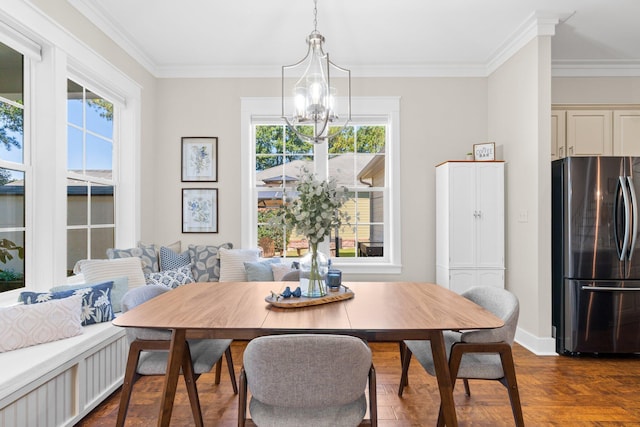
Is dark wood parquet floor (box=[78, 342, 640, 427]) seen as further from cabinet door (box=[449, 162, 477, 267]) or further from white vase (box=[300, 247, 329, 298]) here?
cabinet door (box=[449, 162, 477, 267])

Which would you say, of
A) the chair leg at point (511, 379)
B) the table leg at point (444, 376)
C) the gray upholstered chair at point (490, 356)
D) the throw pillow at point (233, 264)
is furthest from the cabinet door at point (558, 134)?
the throw pillow at point (233, 264)

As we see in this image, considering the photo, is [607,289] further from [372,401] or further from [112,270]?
[112,270]

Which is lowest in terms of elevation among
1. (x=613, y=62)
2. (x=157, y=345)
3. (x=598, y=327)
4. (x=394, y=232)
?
(x=598, y=327)

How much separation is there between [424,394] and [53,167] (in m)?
2.95

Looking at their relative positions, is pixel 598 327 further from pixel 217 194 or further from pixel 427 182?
pixel 217 194

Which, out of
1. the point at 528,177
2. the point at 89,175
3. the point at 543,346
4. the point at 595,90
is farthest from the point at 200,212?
the point at 595,90

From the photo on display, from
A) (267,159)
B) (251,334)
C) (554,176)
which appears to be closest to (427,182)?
(554,176)

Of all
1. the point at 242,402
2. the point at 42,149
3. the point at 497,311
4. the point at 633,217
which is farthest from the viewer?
the point at 633,217

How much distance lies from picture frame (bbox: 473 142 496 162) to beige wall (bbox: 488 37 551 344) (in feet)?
0.53

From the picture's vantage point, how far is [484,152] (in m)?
3.82

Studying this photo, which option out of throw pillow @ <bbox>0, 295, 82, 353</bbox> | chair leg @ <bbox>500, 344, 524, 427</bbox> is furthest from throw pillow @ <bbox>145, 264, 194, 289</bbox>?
chair leg @ <bbox>500, 344, 524, 427</bbox>

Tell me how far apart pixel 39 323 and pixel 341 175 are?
3.05m

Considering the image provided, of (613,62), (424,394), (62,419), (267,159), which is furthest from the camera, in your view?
(267,159)

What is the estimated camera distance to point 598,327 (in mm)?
3117
